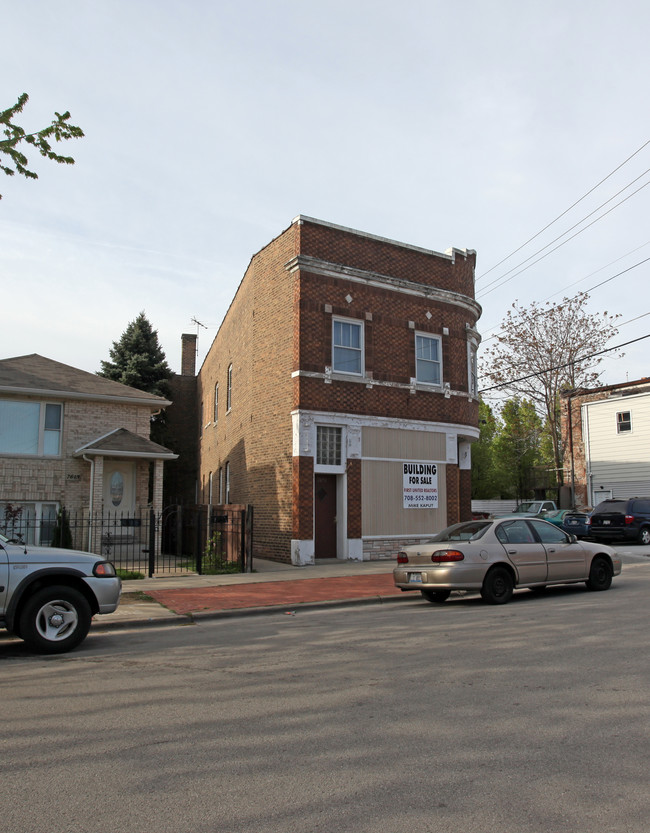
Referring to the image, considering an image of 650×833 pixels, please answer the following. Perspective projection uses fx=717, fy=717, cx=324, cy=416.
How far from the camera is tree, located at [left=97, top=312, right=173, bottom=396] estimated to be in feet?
111

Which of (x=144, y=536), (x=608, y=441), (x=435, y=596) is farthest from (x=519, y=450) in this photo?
(x=435, y=596)

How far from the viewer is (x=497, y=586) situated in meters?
11.4

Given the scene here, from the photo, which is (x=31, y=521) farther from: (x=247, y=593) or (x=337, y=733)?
(x=337, y=733)

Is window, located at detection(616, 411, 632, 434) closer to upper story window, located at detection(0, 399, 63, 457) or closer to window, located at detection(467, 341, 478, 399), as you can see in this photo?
window, located at detection(467, 341, 478, 399)

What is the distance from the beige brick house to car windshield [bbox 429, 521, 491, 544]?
31.2 feet

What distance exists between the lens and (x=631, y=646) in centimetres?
770

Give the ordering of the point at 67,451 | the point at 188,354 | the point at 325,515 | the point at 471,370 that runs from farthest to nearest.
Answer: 1. the point at 188,354
2. the point at 471,370
3. the point at 67,451
4. the point at 325,515

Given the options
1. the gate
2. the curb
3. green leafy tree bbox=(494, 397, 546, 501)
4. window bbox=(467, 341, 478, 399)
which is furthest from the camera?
green leafy tree bbox=(494, 397, 546, 501)

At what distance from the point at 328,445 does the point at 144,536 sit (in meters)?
6.13

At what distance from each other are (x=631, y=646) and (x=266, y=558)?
12.5 metres

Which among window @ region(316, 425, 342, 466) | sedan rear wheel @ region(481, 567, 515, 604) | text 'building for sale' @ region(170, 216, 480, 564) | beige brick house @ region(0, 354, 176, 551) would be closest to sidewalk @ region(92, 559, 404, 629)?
sedan rear wheel @ region(481, 567, 515, 604)

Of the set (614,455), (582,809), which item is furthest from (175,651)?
(614,455)

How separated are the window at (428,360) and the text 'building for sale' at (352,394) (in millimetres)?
41

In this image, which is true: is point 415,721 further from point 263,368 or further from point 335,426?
point 263,368
